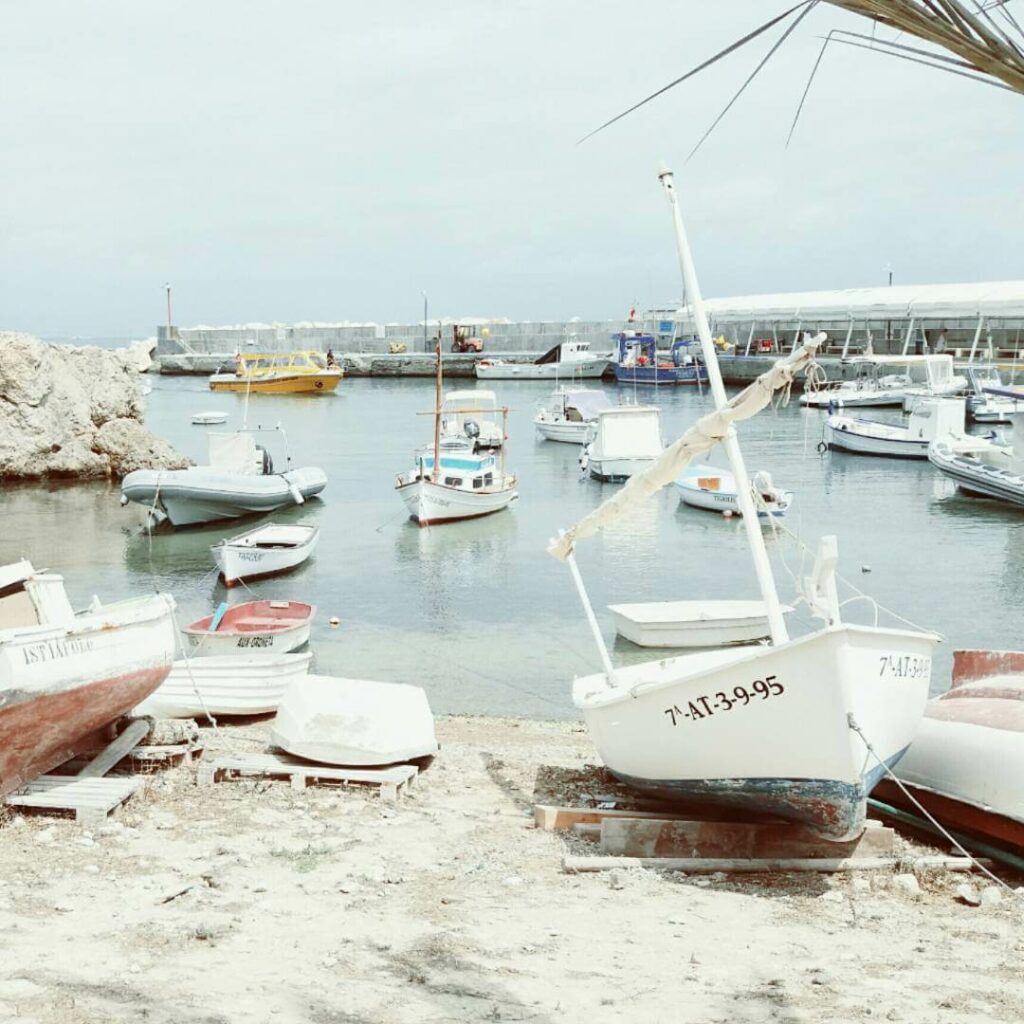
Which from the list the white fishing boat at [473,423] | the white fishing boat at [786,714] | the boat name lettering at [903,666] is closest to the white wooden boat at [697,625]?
the white fishing boat at [786,714]

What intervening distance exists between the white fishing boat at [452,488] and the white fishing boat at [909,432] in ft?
62.0

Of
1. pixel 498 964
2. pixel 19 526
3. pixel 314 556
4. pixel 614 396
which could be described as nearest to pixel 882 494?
pixel 314 556

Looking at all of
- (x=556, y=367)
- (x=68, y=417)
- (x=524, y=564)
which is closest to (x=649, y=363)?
(x=556, y=367)

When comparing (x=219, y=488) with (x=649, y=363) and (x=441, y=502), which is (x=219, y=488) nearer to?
(x=441, y=502)

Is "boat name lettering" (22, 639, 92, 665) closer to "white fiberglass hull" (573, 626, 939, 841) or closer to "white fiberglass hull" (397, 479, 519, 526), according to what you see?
"white fiberglass hull" (573, 626, 939, 841)

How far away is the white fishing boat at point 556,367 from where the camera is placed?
96562mm

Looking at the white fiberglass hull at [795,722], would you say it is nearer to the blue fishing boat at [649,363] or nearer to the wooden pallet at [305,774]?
the wooden pallet at [305,774]

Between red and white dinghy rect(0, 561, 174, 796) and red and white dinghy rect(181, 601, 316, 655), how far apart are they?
18.2 ft

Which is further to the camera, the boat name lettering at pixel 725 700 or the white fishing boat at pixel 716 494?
the white fishing boat at pixel 716 494

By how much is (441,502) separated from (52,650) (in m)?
23.0

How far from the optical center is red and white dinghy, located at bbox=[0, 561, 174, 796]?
9594 mm

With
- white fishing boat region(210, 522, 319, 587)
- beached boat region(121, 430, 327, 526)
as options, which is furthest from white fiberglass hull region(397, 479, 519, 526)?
white fishing boat region(210, 522, 319, 587)

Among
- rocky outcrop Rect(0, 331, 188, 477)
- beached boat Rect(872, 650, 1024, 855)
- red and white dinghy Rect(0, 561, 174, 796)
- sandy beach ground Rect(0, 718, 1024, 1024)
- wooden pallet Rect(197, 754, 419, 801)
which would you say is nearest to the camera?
sandy beach ground Rect(0, 718, 1024, 1024)

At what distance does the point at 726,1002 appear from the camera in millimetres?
6707
